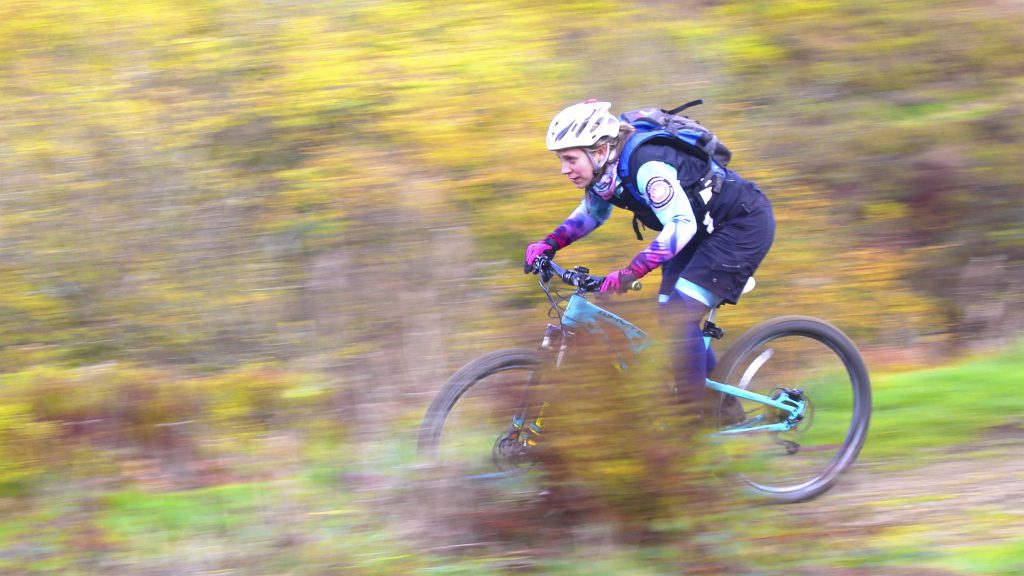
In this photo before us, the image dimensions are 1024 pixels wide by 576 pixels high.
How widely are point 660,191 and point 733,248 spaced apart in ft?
1.96

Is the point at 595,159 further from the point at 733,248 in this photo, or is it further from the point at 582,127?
the point at 733,248

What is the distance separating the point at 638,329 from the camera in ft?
14.6

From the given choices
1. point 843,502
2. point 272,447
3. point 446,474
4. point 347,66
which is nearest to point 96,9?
point 347,66

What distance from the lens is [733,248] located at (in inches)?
196

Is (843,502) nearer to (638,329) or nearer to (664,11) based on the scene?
(638,329)

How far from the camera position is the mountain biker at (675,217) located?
4.61 m

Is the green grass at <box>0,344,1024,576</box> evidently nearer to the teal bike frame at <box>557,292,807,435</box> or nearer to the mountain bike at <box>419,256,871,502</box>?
the mountain bike at <box>419,256,871,502</box>

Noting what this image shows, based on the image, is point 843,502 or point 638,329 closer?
point 638,329

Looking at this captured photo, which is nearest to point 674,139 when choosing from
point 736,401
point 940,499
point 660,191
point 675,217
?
point 660,191

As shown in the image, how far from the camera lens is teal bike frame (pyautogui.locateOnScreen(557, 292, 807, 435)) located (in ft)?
14.6

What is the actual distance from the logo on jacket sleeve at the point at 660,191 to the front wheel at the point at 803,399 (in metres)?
0.88

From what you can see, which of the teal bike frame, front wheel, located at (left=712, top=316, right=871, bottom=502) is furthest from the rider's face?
front wheel, located at (left=712, top=316, right=871, bottom=502)

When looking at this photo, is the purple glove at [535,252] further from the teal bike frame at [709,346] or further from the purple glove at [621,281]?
the purple glove at [621,281]

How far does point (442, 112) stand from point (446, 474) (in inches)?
162
